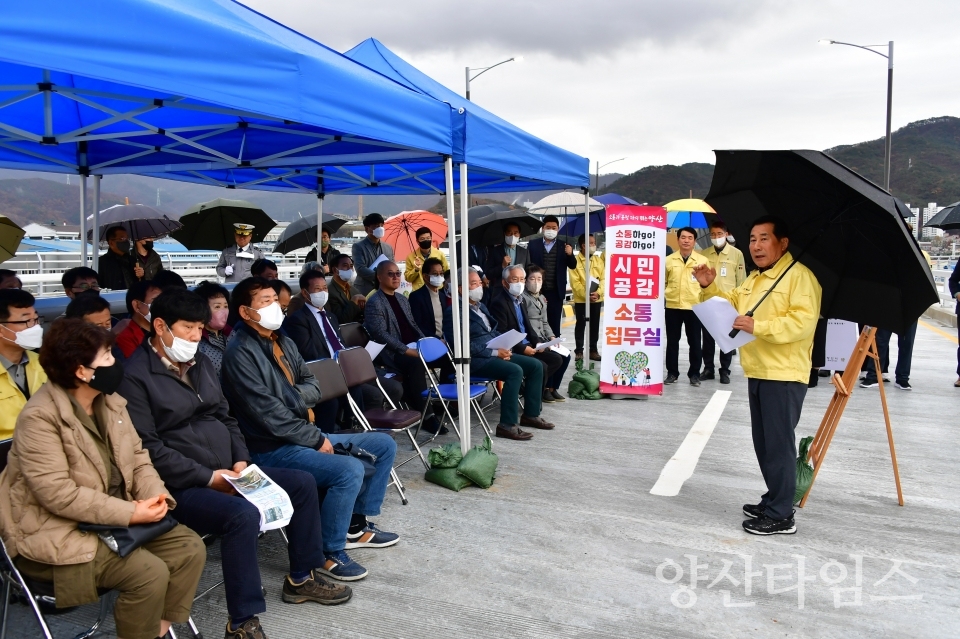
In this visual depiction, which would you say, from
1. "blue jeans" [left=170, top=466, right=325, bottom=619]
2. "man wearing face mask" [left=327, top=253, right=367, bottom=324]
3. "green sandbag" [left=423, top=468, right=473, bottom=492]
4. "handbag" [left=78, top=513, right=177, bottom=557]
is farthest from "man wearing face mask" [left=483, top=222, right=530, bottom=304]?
"handbag" [left=78, top=513, right=177, bottom=557]

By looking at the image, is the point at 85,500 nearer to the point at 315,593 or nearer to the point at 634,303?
the point at 315,593

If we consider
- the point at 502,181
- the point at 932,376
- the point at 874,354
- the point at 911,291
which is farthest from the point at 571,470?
the point at 932,376

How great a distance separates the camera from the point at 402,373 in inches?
245

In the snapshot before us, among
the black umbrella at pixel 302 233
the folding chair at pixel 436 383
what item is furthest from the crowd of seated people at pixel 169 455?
the black umbrella at pixel 302 233

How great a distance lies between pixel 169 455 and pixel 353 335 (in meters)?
3.27

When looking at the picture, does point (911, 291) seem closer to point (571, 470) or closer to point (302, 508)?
point (571, 470)

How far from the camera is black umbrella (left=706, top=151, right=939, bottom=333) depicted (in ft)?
12.2

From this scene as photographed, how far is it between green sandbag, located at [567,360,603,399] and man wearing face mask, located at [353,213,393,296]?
98.9 inches

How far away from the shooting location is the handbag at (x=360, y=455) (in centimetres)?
382

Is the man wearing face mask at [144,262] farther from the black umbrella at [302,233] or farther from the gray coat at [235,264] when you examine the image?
the black umbrella at [302,233]

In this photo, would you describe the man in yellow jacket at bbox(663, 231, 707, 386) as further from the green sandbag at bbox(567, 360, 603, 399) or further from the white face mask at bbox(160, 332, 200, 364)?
the white face mask at bbox(160, 332, 200, 364)

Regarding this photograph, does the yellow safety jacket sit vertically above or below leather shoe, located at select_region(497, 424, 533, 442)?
above

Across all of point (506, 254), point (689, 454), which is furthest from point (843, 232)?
point (506, 254)

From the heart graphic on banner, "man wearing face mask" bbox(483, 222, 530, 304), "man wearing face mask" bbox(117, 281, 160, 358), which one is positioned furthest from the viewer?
"man wearing face mask" bbox(483, 222, 530, 304)
